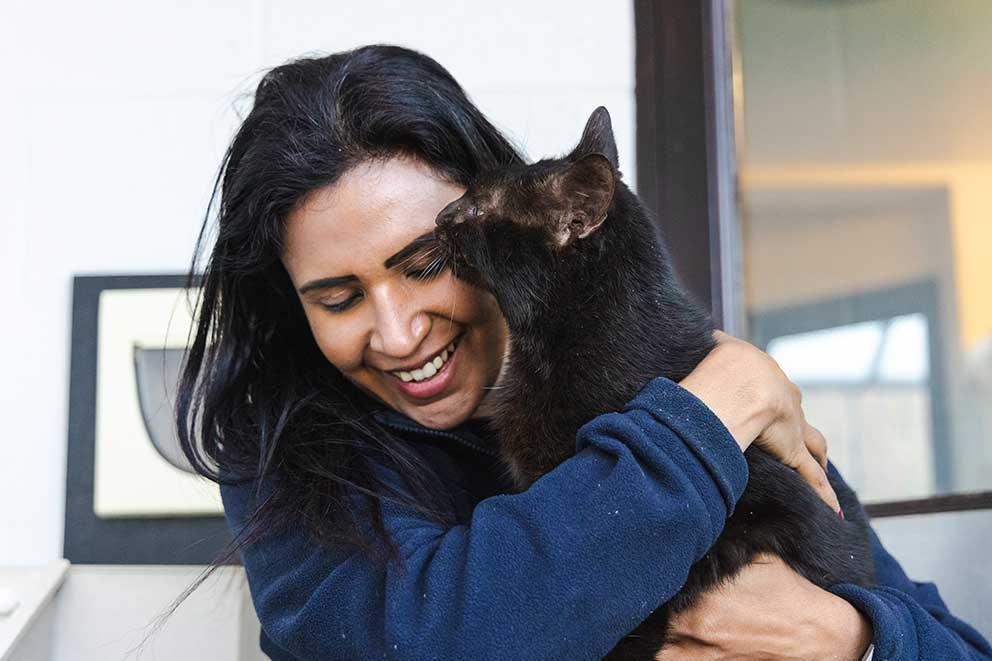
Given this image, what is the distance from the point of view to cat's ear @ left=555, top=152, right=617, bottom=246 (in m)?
1.16

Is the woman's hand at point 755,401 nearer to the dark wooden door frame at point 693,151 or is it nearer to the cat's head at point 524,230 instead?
the cat's head at point 524,230

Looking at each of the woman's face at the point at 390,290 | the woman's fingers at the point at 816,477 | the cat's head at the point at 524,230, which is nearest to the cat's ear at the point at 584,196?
the cat's head at the point at 524,230

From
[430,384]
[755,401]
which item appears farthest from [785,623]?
[430,384]

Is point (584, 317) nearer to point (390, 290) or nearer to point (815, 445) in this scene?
point (390, 290)

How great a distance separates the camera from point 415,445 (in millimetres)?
1347

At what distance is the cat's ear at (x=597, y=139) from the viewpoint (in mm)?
1244

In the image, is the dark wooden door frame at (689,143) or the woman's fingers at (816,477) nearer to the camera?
the woman's fingers at (816,477)

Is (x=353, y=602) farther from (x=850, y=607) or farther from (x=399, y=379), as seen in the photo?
(x=850, y=607)

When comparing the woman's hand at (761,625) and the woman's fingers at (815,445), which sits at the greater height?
the woman's fingers at (815,445)

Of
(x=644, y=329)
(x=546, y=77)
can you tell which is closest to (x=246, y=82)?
(x=546, y=77)

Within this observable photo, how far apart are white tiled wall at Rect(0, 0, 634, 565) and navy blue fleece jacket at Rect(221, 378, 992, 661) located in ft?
3.85

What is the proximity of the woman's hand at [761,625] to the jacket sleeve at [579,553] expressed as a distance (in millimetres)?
140

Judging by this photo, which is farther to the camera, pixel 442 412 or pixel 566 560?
pixel 442 412

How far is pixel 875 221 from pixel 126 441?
171 cm
